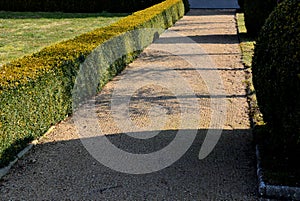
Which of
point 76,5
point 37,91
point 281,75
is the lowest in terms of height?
point 76,5

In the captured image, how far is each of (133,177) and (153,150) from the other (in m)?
0.75

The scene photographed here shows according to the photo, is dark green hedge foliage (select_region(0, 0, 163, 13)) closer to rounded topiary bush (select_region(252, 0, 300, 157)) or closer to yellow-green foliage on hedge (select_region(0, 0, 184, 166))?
yellow-green foliage on hedge (select_region(0, 0, 184, 166))

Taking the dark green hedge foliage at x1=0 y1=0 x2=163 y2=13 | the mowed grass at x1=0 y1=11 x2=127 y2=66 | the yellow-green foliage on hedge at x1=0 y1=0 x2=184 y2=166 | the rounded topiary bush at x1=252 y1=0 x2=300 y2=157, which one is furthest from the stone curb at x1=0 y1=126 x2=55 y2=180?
the dark green hedge foliage at x1=0 y1=0 x2=163 y2=13

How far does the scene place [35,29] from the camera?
1753 cm

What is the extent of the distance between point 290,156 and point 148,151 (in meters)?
1.75

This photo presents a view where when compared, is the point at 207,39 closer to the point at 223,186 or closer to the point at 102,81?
the point at 102,81

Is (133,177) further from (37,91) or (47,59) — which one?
(47,59)

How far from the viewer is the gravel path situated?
438cm

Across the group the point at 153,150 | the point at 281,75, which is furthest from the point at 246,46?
the point at 281,75

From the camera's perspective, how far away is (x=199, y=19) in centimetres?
2103

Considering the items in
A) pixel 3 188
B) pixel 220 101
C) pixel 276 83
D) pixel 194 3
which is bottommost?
pixel 194 3

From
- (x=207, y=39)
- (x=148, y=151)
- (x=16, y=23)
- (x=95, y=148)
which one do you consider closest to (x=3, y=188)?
(x=95, y=148)

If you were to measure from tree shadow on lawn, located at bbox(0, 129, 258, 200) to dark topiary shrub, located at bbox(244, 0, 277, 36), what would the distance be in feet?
29.2

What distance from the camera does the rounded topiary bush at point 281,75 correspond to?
3963mm
